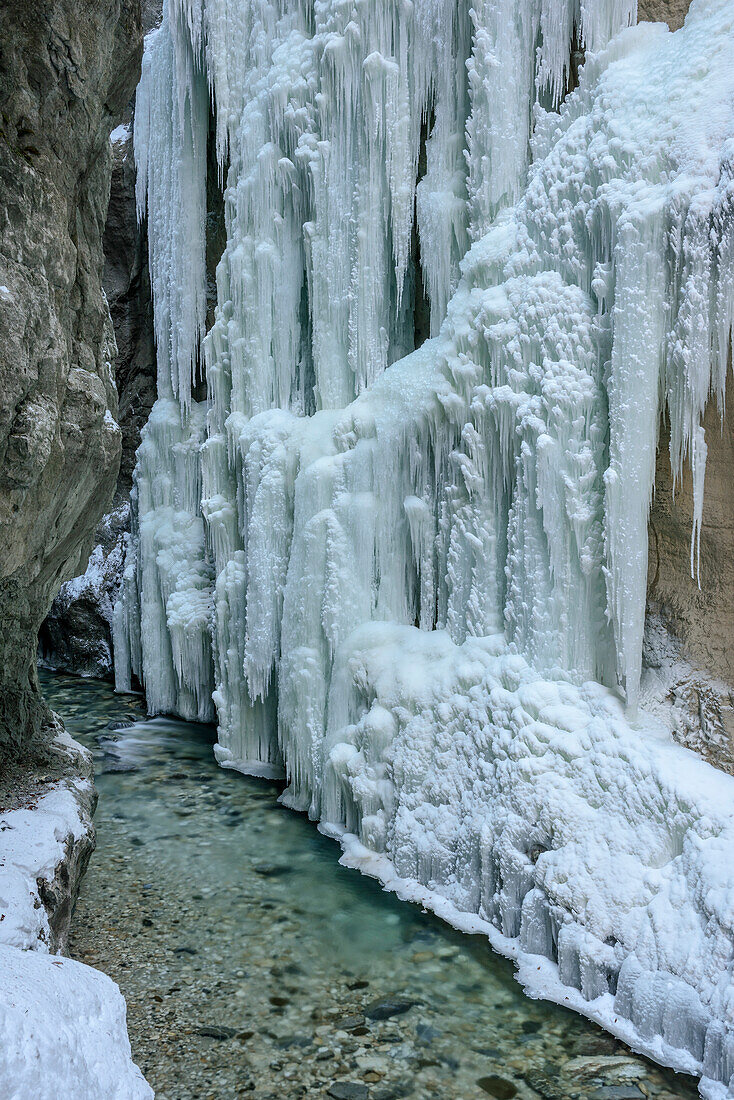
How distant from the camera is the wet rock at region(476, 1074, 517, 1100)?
3789 millimetres

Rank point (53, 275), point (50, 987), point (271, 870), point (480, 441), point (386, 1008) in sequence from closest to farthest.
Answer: point (50, 987)
point (53, 275)
point (386, 1008)
point (480, 441)
point (271, 870)

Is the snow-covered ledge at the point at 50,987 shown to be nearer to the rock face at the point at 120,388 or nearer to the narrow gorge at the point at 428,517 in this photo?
the narrow gorge at the point at 428,517

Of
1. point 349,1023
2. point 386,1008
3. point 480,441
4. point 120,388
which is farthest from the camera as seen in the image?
point 120,388

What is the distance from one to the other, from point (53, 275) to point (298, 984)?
3.67 metres

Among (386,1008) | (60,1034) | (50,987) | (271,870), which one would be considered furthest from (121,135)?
(60,1034)

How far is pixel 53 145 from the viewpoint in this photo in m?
3.94

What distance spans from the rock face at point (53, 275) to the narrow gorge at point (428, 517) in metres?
0.02

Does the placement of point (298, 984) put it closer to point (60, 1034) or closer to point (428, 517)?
point (60, 1034)

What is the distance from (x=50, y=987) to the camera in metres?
2.72

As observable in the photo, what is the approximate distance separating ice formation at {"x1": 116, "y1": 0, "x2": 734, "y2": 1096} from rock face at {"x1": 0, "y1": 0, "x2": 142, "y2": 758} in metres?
2.21

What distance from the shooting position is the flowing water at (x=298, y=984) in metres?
3.89

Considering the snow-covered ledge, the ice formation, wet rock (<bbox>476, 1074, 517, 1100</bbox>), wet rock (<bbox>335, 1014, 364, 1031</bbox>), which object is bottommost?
wet rock (<bbox>476, 1074, 517, 1100</bbox>)

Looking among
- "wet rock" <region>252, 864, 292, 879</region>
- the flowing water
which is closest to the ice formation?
the flowing water

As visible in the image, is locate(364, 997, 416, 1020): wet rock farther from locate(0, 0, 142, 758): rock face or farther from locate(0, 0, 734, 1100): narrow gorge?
locate(0, 0, 142, 758): rock face
